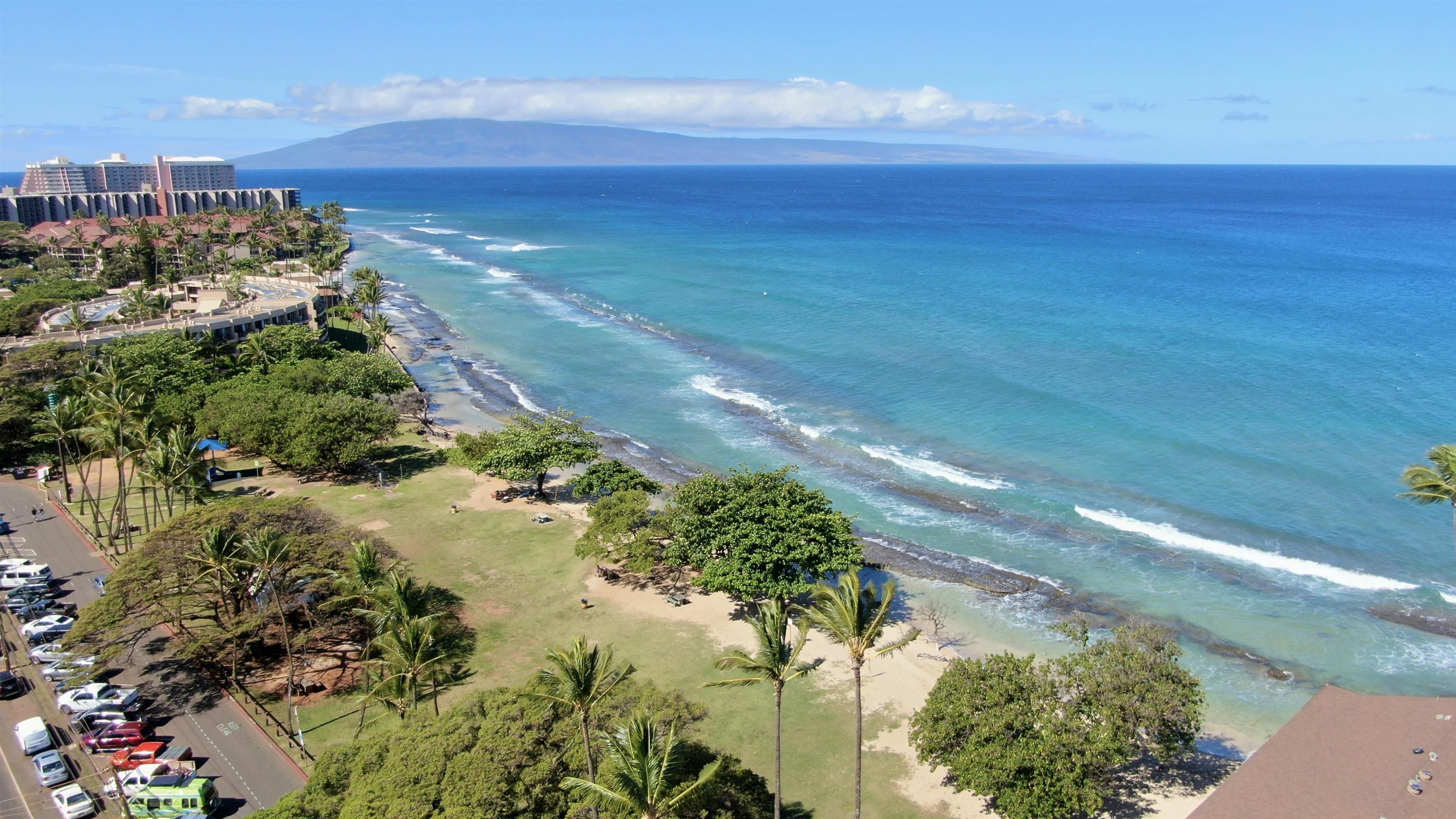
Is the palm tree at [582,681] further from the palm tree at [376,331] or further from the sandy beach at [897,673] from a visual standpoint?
the palm tree at [376,331]

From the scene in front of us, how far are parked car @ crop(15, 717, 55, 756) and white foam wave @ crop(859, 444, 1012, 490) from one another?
149ft

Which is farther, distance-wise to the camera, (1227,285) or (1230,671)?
(1227,285)

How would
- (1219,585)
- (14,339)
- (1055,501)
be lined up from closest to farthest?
1. (1219,585)
2. (1055,501)
3. (14,339)

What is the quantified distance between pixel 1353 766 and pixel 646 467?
138 ft

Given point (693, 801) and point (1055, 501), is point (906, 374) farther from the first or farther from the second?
point (693, 801)

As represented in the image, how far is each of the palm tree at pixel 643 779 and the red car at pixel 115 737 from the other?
17.1 m

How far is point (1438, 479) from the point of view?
3378 cm

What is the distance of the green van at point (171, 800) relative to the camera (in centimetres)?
2677

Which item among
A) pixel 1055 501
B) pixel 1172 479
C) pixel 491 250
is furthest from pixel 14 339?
pixel 491 250

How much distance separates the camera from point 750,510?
132 feet

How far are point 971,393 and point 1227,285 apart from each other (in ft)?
193

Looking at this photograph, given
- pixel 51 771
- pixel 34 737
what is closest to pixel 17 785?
pixel 51 771

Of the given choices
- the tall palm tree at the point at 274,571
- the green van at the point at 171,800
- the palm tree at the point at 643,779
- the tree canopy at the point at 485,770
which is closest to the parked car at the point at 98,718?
the green van at the point at 171,800

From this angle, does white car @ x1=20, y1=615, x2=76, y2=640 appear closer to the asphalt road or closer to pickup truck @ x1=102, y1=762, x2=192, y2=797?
the asphalt road
